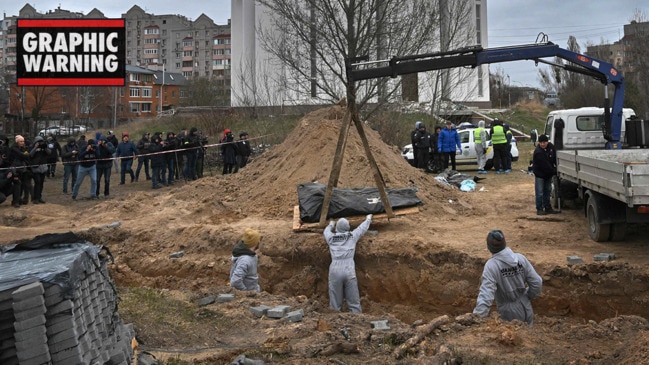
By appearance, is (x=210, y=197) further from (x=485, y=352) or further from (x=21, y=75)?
(x=485, y=352)

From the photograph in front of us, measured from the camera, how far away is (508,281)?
629cm

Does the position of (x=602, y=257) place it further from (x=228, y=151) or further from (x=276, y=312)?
(x=228, y=151)

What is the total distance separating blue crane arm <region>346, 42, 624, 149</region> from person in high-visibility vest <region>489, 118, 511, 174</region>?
18.8 ft

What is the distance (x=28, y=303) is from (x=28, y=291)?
0.08 meters

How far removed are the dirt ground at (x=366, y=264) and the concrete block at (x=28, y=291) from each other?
2057 mm

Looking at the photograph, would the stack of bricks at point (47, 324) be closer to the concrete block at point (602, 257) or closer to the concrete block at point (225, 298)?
the concrete block at point (225, 298)

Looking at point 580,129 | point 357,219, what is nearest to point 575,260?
point 357,219

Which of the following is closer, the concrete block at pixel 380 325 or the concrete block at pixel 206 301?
the concrete block at pixel 380 325

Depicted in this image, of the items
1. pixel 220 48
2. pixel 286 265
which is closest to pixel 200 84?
pixel 286 265

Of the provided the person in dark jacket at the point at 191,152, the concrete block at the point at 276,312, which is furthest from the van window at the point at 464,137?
the concrete block at the point at 276,312

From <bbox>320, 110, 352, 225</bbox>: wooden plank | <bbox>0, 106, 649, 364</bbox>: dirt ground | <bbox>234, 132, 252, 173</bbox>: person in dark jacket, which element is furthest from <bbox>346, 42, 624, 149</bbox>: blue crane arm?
<bbox>234, 132, 252, 173</bbox>: person in dark jacket

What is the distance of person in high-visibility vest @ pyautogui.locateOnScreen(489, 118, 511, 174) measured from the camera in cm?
1891

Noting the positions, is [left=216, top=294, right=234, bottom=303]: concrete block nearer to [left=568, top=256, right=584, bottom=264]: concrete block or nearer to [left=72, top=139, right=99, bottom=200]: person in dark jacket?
[left=568, top=256, right=584, bottom=264]: concrete block

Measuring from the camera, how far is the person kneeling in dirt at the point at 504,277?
20.5ft
